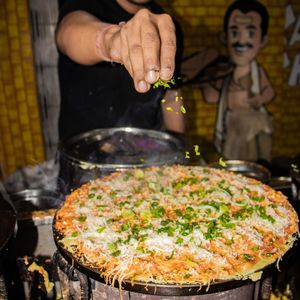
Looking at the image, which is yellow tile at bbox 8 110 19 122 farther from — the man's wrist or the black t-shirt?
the man's wrist

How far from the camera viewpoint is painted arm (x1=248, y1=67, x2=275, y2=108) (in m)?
7.09

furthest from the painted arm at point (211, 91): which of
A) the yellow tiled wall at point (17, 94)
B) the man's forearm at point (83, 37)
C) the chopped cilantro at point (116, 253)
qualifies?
the chopped cilantro at point (116, 253)

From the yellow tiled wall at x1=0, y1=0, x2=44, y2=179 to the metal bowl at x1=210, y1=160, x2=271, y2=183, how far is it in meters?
3.15

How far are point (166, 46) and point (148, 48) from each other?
0.10m

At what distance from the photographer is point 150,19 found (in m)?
1.82

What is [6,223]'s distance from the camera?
2150mm

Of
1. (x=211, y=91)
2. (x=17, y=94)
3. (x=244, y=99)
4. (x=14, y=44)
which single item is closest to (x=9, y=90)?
(x=17, y=94)

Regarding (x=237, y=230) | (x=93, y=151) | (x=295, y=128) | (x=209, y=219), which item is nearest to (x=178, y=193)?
(x=209, y=219)

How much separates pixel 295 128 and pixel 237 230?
6040 millimetres

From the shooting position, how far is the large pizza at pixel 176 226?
1.80 m

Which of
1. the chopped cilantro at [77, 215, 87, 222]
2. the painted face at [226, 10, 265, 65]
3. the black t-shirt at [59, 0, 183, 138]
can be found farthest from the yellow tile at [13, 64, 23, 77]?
the chopped cilantro at [77, 215, 87, 222]

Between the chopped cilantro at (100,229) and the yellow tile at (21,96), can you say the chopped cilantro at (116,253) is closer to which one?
the chopped cilantro at (100,229)

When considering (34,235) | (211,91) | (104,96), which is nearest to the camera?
(34,235)

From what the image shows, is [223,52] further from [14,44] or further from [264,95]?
[14,44]
